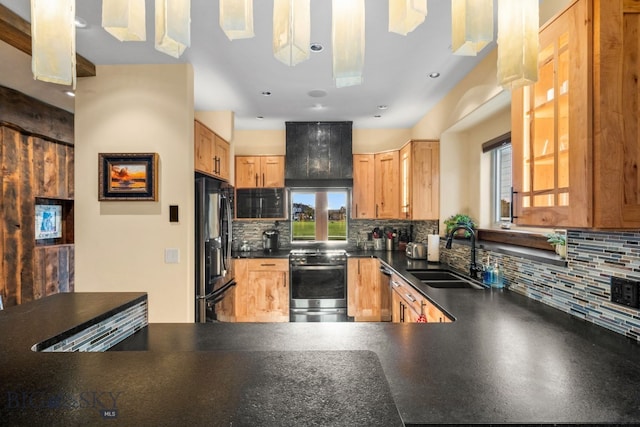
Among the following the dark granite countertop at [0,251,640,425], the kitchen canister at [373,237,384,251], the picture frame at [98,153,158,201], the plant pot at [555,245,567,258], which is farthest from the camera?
the kitchen canister at [373,237,384,251]

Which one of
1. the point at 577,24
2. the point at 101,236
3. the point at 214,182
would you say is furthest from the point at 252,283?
the point at 577,24

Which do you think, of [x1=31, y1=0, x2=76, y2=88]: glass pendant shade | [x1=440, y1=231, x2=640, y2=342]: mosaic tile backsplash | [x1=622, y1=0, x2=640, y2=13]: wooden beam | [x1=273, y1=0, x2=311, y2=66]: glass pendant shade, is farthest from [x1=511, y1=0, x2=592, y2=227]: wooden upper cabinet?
[x1=31, y1=0, x2=76, y2=88]: glass pendant shade

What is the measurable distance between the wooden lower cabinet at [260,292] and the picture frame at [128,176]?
5.22 feet

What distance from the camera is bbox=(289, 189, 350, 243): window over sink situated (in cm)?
470

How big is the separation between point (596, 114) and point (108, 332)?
2.00 metres

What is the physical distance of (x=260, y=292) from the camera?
3.91m

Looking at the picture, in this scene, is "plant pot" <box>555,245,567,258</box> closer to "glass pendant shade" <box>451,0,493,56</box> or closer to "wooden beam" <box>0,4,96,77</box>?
"glass pendant shade" <box>451,0,493,56</box>

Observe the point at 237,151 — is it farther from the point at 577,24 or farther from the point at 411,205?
the point at 577,24

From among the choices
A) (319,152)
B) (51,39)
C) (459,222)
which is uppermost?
(319,152)

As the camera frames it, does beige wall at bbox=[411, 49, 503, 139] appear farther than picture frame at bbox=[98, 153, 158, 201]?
No

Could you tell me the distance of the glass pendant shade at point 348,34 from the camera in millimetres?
807

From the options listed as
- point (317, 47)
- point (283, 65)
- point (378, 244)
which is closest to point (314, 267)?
point (378, 244)

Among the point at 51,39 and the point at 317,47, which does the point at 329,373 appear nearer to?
the point at 51,39

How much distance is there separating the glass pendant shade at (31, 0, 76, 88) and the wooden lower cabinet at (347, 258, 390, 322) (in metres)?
3.50
